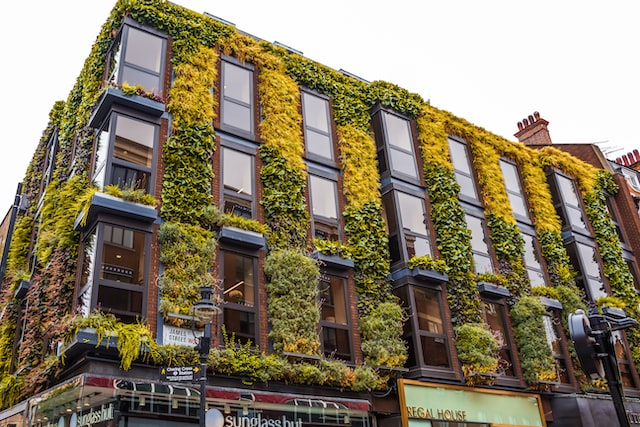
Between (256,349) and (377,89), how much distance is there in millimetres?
11803

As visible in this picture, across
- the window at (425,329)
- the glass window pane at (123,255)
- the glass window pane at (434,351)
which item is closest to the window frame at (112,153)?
the glass window pane at (123,255)

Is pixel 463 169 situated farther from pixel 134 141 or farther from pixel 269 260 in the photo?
pixel 134 141

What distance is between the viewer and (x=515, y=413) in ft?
61.7

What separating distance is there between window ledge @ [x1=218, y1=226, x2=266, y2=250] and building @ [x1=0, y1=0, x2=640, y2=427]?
0.06 metres

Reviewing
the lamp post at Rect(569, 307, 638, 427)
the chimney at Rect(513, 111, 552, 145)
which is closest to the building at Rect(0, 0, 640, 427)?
the lamp post at Rect(569, 307, 638, 427)

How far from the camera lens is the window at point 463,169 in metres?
22.7

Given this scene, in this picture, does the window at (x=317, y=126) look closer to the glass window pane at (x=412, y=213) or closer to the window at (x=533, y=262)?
the glass window pane at (x=412, y=213)

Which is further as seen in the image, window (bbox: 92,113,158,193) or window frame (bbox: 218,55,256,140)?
window frame (bbox: 218,55,256,140)

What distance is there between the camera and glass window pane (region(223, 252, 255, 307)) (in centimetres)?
1509

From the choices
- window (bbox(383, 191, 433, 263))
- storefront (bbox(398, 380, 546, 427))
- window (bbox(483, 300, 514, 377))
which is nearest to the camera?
storefront (bbox(398, 380, 546, 427))

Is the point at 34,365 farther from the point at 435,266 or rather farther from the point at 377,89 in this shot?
the point at 377,89

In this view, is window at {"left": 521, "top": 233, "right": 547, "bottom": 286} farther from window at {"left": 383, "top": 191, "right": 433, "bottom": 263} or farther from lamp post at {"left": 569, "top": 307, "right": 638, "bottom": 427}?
lamp post at {"left": 569, "top": 307, "right": 638, "bottom": 427}

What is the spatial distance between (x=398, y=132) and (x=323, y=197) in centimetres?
488

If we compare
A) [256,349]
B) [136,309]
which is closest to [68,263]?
[136,309]
